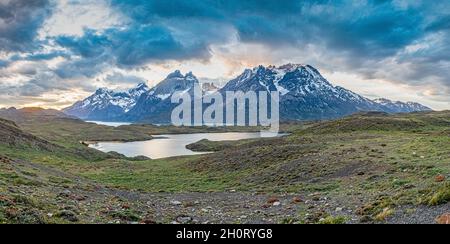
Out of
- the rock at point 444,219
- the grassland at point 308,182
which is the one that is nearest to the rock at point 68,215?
the grassland at point 308,182

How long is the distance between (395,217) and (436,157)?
22626mm

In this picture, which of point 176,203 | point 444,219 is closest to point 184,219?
point 176,203

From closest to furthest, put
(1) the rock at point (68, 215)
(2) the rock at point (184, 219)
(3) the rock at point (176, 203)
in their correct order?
1. (1) the rock at point (68, 215)
2. (2) the rock at point (184, 219)
3. (3) the rock at point (176, 203)

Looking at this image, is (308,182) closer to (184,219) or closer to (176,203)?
(176,203)

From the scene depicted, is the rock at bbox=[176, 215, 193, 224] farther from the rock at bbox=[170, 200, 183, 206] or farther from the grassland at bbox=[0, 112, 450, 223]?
the rock at bbox=[170, 200, 183, 206]

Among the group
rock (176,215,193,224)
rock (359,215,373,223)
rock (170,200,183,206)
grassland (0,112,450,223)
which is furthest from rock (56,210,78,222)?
rock (359,215,373,223)

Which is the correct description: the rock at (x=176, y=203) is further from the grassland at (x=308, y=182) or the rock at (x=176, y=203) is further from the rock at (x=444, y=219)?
the rock at (x=444, y=219)

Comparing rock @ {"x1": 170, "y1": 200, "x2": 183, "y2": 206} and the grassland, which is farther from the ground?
the grassland

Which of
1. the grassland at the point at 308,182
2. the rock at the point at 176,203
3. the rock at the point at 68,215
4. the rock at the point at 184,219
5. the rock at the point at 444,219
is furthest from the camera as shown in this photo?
the rock at the point at 176,203

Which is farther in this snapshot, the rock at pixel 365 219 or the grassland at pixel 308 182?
the grassland at pixel 308 182

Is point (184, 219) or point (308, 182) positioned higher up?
point (308, 182)

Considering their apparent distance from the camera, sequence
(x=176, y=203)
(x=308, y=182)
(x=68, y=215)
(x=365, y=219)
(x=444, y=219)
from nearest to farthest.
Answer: (x=444, y=219) < (x=365, y=219) < (x=68, y=215) < (x=176, y=203) < (x=308, y=182)
